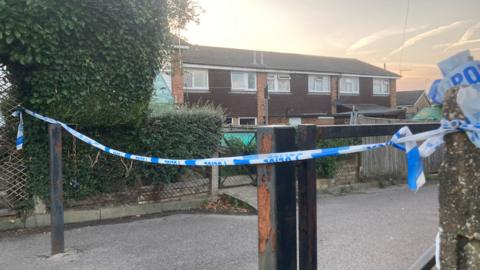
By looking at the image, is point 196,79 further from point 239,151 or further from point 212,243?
point 212,243

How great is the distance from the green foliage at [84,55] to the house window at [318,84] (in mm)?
22532

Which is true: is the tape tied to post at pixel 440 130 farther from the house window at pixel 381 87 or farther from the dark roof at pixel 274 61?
the house window at pixel 381 87

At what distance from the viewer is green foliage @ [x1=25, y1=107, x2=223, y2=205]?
20.4 feet

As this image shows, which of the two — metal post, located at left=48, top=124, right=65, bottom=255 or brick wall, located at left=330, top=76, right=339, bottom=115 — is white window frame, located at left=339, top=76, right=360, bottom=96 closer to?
brick wall, located at left=330, top=76, right=339, bottom=115

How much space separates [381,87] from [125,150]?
29989mm

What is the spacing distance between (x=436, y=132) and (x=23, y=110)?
239 inches

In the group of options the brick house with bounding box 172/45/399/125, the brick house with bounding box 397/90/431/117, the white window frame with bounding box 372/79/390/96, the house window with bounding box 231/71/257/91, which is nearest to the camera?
the brick house with bounding box 172/45/399/125

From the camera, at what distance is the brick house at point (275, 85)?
23.8 metres

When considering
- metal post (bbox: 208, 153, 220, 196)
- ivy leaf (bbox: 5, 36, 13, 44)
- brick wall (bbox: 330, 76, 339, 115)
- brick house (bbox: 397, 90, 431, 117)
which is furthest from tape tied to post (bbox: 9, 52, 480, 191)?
brick house (bbox: 397, 90, 431, 117)

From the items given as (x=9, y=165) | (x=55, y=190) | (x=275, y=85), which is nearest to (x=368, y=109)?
(x=275, y=85)

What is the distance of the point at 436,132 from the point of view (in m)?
1.69

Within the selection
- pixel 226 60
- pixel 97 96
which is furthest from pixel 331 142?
pixel 226 60

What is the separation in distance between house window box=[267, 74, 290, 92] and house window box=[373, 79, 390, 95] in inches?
367

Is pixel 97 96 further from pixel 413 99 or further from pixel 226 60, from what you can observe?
pixel 413 99
